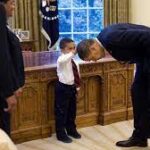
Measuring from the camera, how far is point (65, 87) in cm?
387

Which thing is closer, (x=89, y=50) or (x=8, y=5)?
(x=8, y=5)

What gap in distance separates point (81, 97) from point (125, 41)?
48.3 inches

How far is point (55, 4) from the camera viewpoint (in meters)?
6.24

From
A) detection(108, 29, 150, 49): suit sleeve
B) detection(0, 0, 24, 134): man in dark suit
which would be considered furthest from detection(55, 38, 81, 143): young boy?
detection(0, 0, 24, 134): man in dark suit

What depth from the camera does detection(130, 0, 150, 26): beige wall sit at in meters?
6.19

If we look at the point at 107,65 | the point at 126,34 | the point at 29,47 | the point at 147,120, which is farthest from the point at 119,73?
the point at 29,47

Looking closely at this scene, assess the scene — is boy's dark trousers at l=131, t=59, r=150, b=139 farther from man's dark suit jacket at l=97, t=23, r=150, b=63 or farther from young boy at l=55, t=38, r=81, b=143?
young boy at l=55, t=38, r=81, b=143

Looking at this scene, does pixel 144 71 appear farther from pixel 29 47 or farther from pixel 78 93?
pixel 29 47

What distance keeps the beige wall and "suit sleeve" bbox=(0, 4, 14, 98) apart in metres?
4.07

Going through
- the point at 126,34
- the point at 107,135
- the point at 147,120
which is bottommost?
the point at 107,135

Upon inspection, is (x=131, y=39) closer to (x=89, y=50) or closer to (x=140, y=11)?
(x=89, y=50)

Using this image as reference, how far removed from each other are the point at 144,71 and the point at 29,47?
9.72ft

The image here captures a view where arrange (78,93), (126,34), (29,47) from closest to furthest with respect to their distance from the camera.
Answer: (126,34), (78,93), (29,47)

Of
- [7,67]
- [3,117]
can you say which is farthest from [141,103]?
[7,67]
